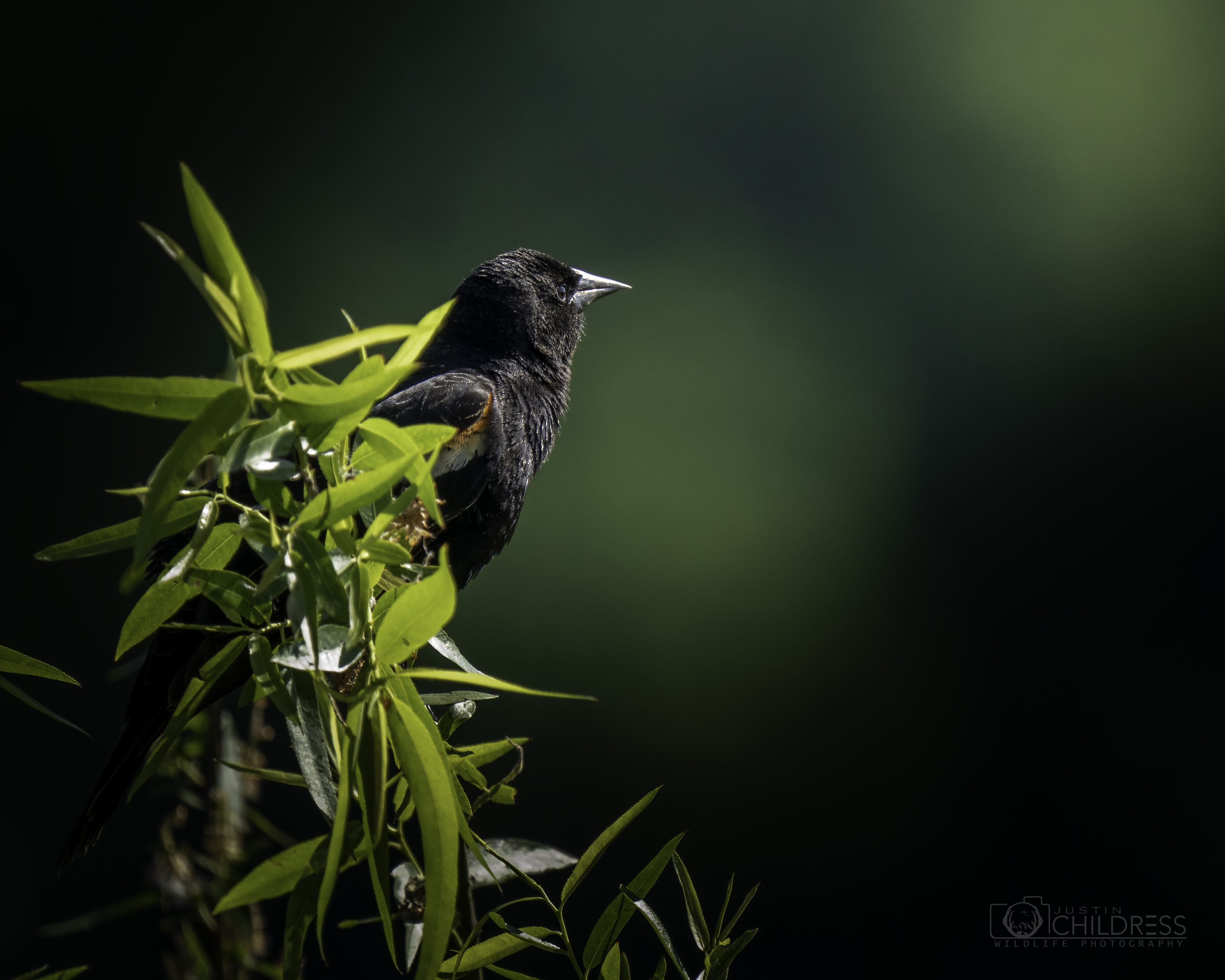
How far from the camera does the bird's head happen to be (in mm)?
1812

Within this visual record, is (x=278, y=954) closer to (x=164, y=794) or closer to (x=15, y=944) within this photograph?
(x=164, y=794)

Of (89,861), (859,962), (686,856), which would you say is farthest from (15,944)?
(859,962)

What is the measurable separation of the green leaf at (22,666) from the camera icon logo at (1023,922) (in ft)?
7.62

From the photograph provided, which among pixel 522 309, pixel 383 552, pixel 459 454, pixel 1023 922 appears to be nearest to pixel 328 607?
pixel 383 552

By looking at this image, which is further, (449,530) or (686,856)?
(686,856)

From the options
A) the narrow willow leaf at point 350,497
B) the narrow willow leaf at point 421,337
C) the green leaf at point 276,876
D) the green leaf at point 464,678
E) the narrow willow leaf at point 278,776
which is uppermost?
the narrow willow leaf at point 421,337

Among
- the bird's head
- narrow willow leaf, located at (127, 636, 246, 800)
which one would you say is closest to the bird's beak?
the bird's head

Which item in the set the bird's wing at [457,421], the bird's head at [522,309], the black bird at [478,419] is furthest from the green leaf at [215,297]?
the bird's head at [522,309]

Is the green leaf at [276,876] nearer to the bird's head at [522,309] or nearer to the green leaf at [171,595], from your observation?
the green leaf at [171,595]

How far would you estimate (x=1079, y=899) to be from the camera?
3812 millimetres

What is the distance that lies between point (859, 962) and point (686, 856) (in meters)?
0.83

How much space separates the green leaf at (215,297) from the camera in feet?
1.09

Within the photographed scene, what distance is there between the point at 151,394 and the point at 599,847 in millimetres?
348

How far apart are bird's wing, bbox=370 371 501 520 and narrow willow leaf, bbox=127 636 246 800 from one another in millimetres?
837
